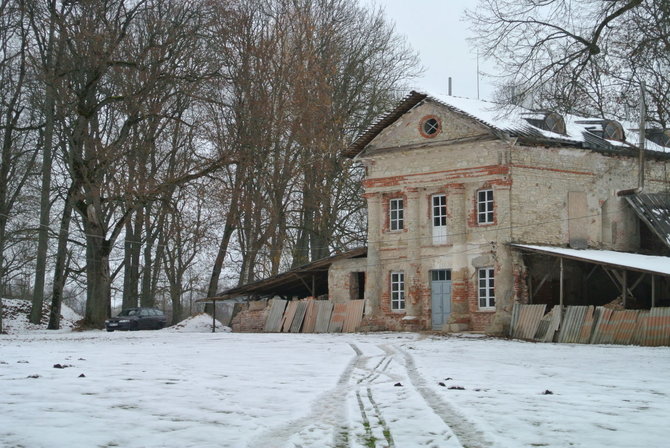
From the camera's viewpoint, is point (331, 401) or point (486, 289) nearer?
point (331, 401)

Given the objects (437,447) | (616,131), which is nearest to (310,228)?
(616,131)

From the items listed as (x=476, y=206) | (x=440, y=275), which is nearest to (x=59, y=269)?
(x=440, y=275)

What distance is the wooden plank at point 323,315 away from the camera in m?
34.3

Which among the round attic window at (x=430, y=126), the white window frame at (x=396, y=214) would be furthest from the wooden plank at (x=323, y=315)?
the round attic window at (x=430, y=126)

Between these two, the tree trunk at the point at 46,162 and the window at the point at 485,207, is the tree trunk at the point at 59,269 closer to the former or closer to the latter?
the tree trunk at the point at 46,162

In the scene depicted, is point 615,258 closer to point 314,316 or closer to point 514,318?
point 514,318

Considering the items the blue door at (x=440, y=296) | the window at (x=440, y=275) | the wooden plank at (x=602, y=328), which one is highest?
the window at (x=440, y=275)

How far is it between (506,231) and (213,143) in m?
14.4

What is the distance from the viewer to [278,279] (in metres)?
35.9

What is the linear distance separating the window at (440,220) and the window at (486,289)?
2046 mm

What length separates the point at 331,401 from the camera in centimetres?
1140

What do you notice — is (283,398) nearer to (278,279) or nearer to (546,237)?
(546,237)

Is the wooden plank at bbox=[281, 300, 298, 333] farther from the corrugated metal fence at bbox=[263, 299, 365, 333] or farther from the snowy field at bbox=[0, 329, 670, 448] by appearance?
the snowy field at bbox=[0, 329, 670, 448]

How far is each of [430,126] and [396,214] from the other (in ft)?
12.3
